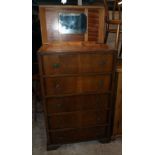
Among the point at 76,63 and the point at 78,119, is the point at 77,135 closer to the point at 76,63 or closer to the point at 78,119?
the point at 78,119

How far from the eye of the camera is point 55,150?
1816mm

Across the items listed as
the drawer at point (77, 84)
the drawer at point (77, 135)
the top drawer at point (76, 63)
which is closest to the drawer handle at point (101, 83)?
the drawer at point (77, 84)

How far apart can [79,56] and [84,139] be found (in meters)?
0.92

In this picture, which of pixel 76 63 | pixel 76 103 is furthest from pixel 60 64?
pixel 76 103

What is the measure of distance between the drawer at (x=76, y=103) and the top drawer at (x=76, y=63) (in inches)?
10.6

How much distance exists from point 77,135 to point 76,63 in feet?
2.58

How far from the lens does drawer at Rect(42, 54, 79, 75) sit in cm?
150

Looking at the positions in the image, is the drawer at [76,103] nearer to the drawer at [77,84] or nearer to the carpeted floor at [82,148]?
the drawer at [77,84]

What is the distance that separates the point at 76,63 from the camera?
1.54 meters

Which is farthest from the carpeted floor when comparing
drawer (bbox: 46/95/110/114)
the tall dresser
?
drawer (bbox: 46/95/110/114)

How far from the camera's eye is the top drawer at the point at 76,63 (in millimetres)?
1504
